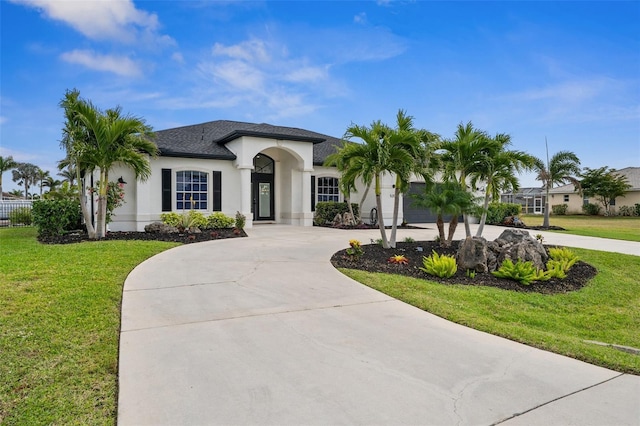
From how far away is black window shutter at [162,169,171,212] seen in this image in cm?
1470

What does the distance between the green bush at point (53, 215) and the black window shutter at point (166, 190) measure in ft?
10.6

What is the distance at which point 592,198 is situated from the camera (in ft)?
118

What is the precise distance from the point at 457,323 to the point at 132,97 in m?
16.8

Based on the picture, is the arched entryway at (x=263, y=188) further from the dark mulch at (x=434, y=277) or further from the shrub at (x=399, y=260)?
the shrub at (x=399, y=260)

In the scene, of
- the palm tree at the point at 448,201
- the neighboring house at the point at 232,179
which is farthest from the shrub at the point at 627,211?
the palm tree at the point at 448,201

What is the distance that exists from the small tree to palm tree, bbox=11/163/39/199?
236 ft

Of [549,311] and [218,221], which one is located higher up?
[218,221]

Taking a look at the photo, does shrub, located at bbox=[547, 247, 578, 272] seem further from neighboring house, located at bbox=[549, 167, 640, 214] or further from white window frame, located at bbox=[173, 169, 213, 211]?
neighboring house, located at bbox=[549, 167, 640, 214]

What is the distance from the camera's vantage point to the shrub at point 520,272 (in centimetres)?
696

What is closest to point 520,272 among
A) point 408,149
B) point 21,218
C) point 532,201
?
point 408,149

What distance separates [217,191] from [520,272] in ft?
40.2

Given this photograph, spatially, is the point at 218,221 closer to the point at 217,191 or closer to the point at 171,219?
the point at 217,191

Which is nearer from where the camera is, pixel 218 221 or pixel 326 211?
pixel 218 221

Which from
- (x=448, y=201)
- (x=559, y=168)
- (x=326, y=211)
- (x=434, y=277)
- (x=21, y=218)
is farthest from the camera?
(x=559, y=168)
